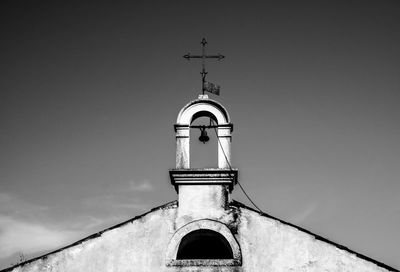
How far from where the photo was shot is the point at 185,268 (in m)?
10.3

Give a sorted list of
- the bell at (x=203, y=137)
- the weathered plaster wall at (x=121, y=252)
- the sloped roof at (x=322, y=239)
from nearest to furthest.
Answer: the sloped roof at (x=322, y=239) < the weathered plaster wall at (x=121, y=252) < the bell at (x=203, y=137)

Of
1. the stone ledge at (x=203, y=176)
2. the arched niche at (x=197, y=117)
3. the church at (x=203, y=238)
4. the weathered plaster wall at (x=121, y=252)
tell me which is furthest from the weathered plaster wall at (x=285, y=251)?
the weathered plaster wall at (x=121, y=252)

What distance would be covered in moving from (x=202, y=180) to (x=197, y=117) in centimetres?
161

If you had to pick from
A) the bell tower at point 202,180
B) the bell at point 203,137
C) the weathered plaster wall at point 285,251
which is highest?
the bell at point 203,137

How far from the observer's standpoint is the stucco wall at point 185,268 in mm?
10281

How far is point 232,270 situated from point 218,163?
2.26m

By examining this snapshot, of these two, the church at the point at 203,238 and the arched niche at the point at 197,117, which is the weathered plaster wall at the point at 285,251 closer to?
the church at the point at 203,238

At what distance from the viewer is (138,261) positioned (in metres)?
10.4

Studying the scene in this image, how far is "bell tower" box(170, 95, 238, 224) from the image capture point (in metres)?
10.9

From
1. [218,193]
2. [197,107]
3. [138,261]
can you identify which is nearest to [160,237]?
[138,261]

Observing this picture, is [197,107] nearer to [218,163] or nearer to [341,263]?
[218,163]

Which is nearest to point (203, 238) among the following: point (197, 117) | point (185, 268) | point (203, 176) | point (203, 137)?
point (185, 268)

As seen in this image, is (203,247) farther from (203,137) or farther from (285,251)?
(203,137)

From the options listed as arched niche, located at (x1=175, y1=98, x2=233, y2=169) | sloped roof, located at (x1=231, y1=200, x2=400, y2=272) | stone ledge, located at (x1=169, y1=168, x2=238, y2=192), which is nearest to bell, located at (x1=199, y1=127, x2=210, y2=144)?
arched niche, located at (x1=175, y1=98, x2=233, y2=169)
